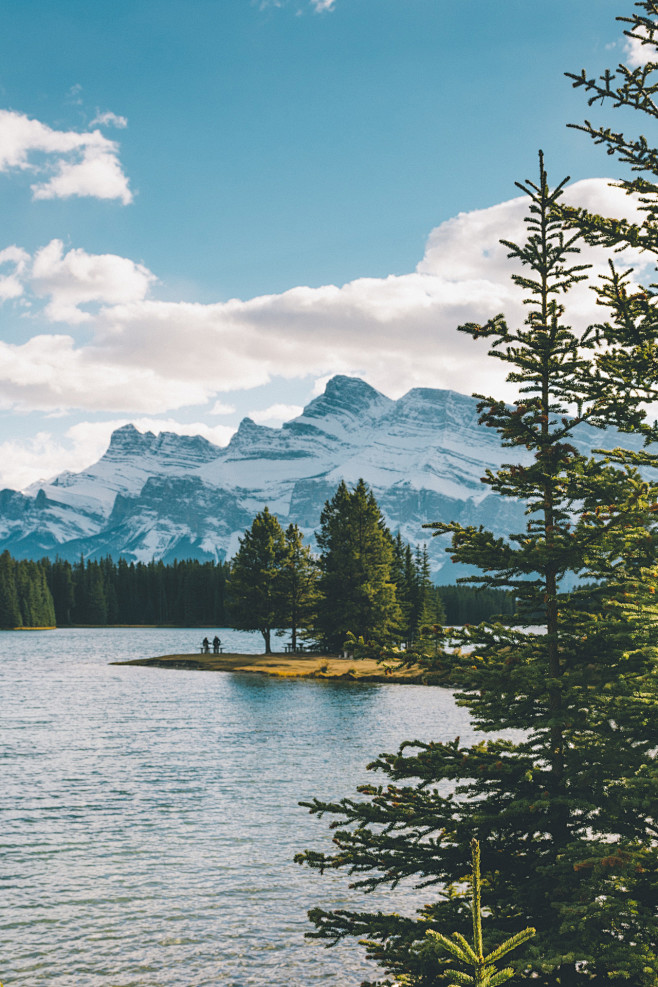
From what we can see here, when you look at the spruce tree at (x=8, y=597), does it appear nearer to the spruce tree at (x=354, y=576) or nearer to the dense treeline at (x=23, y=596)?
the dense treeline at (x=23, y=596)

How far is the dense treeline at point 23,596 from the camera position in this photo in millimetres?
166375

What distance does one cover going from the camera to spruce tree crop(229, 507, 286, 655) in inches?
3226

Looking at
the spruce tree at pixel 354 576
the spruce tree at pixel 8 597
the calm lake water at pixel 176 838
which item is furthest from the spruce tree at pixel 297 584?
the spruce tree at pixel 8 597

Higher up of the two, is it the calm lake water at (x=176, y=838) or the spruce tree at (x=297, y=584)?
the spruce tree at (x=297, y=584)

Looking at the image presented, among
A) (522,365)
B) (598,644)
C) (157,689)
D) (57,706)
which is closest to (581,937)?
(598,644)

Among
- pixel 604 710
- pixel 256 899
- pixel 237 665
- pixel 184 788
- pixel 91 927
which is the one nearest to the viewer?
pixel 604 710

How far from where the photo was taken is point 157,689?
62.1m

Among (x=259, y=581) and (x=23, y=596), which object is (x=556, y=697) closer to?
(x=259, y=581)

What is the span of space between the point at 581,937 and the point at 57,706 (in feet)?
159

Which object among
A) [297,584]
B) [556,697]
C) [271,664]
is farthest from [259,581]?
[556,697]

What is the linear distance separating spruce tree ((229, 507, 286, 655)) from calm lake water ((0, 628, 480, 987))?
29.7m

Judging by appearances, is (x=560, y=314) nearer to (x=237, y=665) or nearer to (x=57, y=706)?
(x=57, y=706)

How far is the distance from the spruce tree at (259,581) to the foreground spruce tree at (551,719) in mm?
71164

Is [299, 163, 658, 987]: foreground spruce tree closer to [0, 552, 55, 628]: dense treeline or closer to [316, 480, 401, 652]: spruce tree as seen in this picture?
[316, 480, 401, 652]: spruce tree
